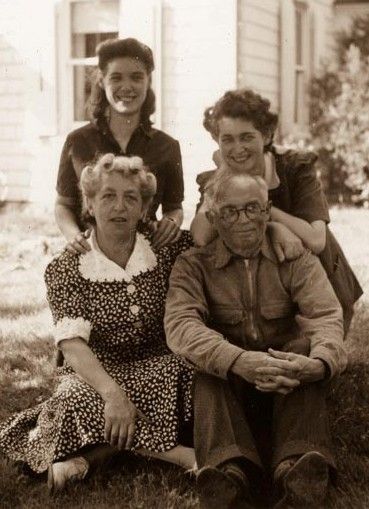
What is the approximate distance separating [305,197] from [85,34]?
7073 mm

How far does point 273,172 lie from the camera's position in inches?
165

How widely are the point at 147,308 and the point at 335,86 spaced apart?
888 cm

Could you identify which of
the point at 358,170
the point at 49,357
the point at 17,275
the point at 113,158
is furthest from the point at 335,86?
the point at 113,158

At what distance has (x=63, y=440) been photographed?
354 cm

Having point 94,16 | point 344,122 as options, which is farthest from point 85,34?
point 344,122

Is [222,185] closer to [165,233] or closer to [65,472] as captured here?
[165,233]

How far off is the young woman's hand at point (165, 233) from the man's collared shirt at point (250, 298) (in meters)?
0.25

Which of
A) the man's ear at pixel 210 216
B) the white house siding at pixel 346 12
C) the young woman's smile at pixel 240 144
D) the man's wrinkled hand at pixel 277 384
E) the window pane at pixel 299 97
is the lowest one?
the man's wrinkled hand at pixel 277 384

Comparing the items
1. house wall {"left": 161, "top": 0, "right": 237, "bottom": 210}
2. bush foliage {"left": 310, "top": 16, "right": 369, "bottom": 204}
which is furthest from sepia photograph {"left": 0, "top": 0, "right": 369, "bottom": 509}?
bush foliage {"left": 310, "top": 16, "right": 369, "bottom": 204}

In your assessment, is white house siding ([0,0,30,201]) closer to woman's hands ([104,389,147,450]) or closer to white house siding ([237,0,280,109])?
white house siding ([237,0,280,109])

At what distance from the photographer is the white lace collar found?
378 cm

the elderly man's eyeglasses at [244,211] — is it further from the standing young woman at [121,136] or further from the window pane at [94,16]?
the window pane at [94,16]

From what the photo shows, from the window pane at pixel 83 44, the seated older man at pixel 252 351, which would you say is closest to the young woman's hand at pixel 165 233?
the seated older man at pixel 252 351

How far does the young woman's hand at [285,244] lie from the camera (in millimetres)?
3646
